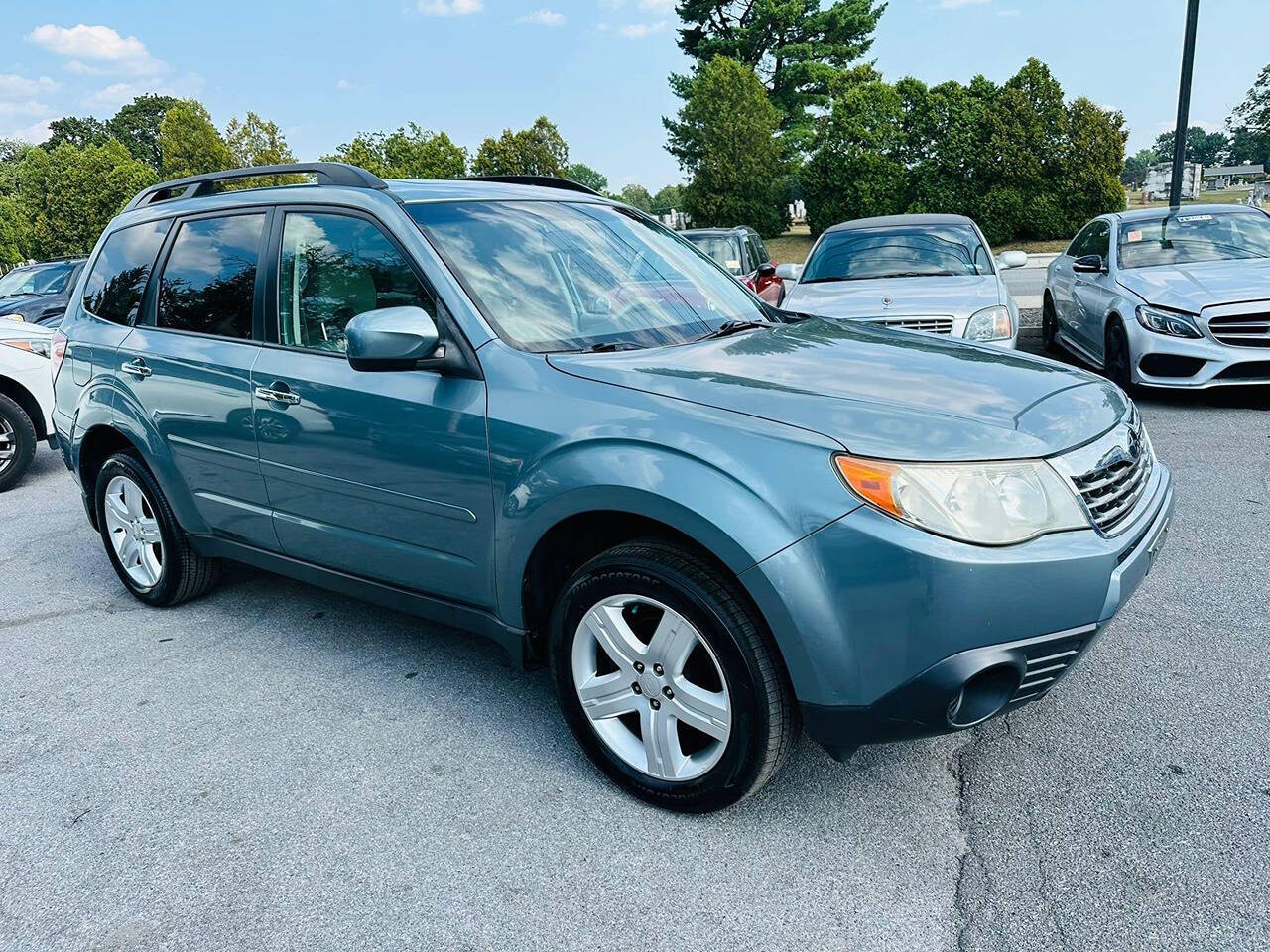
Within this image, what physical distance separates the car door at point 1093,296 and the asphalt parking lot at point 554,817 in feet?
15.9

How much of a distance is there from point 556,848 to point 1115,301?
23.2ft

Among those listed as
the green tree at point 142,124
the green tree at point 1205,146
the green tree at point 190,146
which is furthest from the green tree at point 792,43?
the green tree at point 1205,146

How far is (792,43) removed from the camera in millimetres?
43625

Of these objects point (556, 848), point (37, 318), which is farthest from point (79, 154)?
point (556, 848)

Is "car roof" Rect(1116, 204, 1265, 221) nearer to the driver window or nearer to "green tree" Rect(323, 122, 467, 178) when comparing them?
the driver window

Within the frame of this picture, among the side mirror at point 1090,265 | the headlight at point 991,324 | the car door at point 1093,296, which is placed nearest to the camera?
the headlight at point 991,324

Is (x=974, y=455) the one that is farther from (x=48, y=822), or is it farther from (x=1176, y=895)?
(x=48, y=822)

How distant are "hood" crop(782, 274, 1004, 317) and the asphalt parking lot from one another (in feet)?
11.4

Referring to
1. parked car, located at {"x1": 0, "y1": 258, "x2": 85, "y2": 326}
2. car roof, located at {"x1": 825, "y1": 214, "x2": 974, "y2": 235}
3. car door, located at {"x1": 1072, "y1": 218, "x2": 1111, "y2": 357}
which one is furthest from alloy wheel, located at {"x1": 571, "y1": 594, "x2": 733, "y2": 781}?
parked car, located at {"x1": 0, "y1": 258, "x2": 85, "y2": 326}

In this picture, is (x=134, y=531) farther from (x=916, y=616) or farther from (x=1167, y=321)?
(x=1167, y=321)

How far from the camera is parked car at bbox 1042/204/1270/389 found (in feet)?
22.9

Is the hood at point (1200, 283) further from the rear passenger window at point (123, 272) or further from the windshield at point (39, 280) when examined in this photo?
the windshield at point (39, 280)

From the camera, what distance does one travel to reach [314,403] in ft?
10.8

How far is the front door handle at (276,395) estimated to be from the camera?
11.0ft
